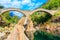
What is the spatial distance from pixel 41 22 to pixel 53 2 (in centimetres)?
675

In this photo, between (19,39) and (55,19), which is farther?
(55,19)

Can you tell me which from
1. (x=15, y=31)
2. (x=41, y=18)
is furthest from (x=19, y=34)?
(x=41, y=18)

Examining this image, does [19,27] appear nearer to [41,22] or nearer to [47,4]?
[41,22]

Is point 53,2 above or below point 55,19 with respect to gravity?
above

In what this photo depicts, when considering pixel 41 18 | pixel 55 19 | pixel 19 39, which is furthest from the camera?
pixel 41 18

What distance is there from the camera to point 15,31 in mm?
4043

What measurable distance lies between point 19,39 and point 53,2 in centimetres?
5450

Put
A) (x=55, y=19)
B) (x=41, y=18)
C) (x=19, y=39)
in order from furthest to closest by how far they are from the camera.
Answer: (x=41, y=18), (x=55, y=19), (x=19, y=39)

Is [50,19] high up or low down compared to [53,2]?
down

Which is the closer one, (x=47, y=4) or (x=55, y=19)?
(x=55, y=19)

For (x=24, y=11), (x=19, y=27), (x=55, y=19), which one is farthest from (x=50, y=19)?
(x=19, y=27)

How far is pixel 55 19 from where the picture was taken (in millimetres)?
51375

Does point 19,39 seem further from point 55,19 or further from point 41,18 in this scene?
point 41,18

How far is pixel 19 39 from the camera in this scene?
4020 mm
